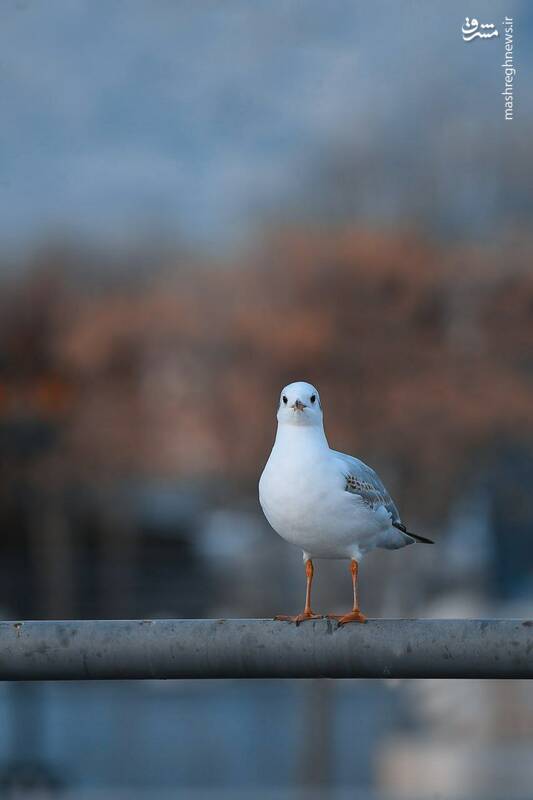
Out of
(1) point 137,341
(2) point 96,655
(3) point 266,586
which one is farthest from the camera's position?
(3) point 266,586

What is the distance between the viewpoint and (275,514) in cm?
225

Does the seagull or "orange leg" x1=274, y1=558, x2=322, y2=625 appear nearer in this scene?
"orange leg" x1=274, y1=558, x2=322, y2=625

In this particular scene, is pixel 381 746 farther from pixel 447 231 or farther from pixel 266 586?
pixel 447 231

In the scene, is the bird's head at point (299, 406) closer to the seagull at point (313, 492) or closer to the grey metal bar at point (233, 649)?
the seagull at point (313, 492)

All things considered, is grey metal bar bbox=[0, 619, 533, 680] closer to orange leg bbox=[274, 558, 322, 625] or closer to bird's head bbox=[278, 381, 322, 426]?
orange leg bbox=[274, 558, 322, 625]

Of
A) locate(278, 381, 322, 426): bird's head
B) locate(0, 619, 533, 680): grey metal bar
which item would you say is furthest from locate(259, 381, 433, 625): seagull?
A: locate(0, 619, 533, 680): grey metal bar

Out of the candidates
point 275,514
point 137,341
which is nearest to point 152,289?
point 137,341

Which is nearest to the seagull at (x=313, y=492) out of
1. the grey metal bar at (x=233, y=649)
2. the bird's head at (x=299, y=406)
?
the bird's head at (x=299, y=406)

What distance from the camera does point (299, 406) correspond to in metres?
2.34

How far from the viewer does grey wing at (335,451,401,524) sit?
2.36 metres

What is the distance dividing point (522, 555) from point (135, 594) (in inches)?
175

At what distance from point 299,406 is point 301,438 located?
0.07 meters

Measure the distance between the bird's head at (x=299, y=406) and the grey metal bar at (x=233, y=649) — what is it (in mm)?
747

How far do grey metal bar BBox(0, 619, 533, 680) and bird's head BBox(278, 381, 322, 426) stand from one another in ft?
2.45
